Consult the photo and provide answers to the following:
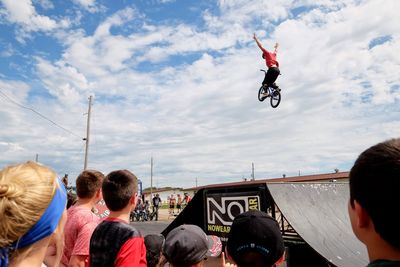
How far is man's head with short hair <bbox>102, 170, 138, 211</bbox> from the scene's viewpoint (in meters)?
2.65

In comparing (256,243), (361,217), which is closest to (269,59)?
(256,243)

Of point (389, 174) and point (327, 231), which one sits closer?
point (389, 174)

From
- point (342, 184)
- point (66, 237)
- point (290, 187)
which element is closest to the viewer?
point (66, 237)

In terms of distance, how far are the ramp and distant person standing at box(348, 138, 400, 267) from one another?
3107mm

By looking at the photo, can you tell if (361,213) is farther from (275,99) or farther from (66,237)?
(275,99)

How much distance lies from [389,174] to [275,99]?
10857 millimetres

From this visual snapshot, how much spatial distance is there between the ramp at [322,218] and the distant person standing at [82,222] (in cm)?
244

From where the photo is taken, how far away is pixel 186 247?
2061 millimetres

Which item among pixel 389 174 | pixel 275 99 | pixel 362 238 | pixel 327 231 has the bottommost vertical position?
pixel 327 231

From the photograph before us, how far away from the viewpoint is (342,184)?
21.1 feet

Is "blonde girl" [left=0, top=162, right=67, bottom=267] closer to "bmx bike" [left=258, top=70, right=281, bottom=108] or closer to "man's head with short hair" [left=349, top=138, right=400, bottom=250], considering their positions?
"man's head with short hair" [left=349, top=138, right=400, bottom=250]

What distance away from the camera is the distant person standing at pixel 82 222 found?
110 inches

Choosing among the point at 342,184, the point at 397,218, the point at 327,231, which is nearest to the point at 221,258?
the point at 397,218

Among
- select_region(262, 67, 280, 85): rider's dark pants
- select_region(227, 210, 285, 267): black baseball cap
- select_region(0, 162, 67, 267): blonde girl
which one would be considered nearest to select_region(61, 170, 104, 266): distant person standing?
select_region(0, 162, 67, 267): blonde girl
